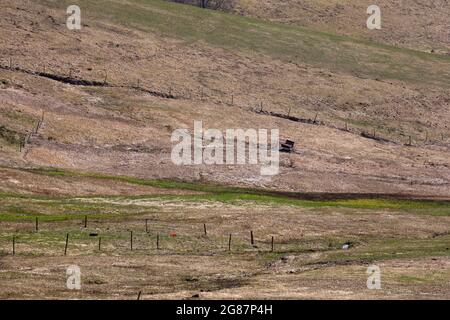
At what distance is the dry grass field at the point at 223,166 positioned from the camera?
72.2 m

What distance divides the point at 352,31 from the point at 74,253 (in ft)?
379

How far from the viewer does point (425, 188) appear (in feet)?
409

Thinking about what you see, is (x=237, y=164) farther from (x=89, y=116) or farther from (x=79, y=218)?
(x=79, y=218)

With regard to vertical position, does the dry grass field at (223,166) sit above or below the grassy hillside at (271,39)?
below

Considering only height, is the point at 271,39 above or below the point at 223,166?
above

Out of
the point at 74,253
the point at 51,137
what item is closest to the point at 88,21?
the point at 51,137

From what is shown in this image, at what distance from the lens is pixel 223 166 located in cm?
12162

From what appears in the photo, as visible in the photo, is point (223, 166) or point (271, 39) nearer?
point (223, 166)

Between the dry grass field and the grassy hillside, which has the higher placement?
the grassy hillside

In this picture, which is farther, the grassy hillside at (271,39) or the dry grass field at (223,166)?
the grassy hillside at (271,39)

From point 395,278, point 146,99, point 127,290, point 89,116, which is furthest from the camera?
point 146,99

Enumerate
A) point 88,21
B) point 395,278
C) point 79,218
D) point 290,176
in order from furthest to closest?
point 88,21, point 290,176, point 79,218, point 395,278

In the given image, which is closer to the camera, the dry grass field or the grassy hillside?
the dry grass field

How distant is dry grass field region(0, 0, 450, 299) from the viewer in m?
72.2
